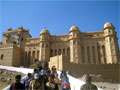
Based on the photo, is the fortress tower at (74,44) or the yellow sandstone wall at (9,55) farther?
the fortress tower at (74,44)

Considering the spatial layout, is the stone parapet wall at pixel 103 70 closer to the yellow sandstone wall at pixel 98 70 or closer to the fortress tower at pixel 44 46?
the yellow sandstone wall at pixel 98 70

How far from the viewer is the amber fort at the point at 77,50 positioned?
27.4 meters

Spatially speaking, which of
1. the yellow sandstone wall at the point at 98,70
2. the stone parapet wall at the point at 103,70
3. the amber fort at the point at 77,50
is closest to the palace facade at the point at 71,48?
the amber fort at the point at 77,50

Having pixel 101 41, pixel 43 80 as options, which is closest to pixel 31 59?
pixel 101 41

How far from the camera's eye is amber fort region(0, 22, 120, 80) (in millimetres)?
27408

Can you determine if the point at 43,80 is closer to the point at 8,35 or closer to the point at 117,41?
the point at 117,41

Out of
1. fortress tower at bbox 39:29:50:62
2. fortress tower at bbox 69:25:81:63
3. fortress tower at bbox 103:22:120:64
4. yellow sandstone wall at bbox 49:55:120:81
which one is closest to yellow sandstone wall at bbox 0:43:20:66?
fortress tower at bbox 39:29:50:62

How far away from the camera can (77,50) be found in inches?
1247

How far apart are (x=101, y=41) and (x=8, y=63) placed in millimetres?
22259

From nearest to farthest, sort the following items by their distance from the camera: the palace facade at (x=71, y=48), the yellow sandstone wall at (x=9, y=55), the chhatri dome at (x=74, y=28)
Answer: the yellow sandstone wall at (x=9, y=55), the palace facade at (x=71, y=48), the chhatri dome at (x=74, y=28)

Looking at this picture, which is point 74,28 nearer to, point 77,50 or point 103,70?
point 77,50

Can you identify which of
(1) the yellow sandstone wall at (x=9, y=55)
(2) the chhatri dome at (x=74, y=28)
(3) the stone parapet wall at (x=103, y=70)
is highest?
(2) the chhatri dome at (x=74, y=28)

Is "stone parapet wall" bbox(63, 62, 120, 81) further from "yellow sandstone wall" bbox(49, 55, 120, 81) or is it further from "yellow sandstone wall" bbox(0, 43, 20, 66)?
"yellow sandstone wall" bbox(0, 43, 20, 66)

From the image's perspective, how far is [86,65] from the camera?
27.0 metres
